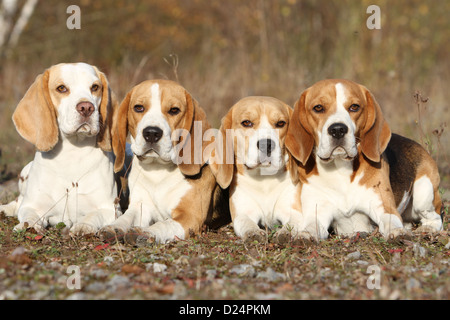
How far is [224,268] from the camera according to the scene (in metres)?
4.72

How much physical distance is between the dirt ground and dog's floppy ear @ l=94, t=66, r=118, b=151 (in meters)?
1.03

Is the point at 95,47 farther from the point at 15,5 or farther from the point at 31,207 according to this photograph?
the point at 31,207

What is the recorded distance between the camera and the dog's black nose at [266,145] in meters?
5.74

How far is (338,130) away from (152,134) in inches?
64.0

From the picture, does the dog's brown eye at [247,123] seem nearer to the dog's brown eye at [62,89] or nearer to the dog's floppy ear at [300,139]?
the dog's floppy ear at [300,139]

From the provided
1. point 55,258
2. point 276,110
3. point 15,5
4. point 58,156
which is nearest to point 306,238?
point 276,110

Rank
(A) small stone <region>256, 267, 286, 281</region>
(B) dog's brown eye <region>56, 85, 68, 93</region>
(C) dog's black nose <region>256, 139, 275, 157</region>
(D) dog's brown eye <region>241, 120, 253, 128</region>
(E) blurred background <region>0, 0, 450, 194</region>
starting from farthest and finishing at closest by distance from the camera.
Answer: (E) blurred background <region>0, 0, 450, 194</region> < (B) dog's brown eye <region>56, 85, 68, 93</region> < (D) dog's brown eye <region>241, 120, 253, 128</region> < (C) dog's black nose <region>256, 139, 275, 157</region> < (A) small stone <region>256, 267, 286, 281</region>

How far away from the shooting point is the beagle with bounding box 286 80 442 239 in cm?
564

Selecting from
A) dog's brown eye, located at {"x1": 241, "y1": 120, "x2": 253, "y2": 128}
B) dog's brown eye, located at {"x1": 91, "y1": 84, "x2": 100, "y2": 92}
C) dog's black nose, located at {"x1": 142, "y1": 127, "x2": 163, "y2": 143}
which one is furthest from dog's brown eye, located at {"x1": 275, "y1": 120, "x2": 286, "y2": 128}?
dog's brown eye, located at {"x1": 91, "y1": 84, "x2": 100, "y2": 92}

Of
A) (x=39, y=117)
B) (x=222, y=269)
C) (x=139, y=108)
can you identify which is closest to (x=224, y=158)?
(x=139, y=108)

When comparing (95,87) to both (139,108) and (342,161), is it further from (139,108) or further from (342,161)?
(342,161)

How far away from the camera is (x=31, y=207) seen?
20.1ft

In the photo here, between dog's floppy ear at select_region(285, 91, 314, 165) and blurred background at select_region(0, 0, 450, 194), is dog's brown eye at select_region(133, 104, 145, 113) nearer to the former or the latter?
dog's floppy ear at select_region(285, 91, 314, 165)

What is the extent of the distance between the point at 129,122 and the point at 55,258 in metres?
1.67
